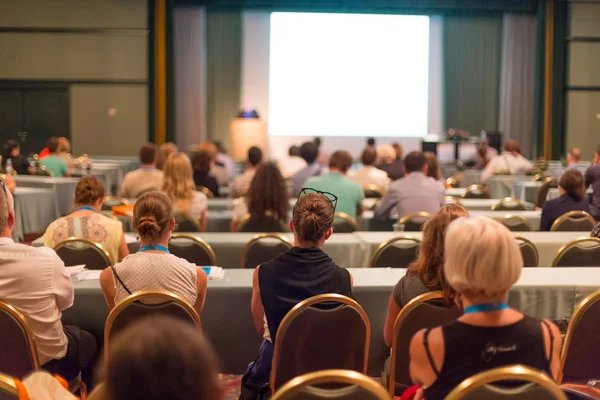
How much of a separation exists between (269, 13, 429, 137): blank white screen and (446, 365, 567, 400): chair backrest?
661 inches

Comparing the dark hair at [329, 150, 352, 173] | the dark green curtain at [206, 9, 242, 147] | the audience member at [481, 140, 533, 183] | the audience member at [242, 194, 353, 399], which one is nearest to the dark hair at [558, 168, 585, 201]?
the dark hair at [329, 150, 352, 173]

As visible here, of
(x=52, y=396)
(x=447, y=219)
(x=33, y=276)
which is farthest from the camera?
(x=33, y=276)

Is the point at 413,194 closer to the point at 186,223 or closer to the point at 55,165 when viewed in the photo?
the point at 186,223

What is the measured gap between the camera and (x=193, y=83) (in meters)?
19.2

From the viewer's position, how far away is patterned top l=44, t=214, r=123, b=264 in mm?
4637

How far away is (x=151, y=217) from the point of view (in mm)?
3418

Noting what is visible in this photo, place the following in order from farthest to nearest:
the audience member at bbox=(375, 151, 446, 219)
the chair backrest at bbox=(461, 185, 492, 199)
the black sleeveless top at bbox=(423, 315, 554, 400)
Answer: the chair backrest at bbox=(461, 185, 492, 199), the audience member at bbox=(375, 151, 446, 219), the black sleeveless top at bbox=(423, 315, 554, 400)

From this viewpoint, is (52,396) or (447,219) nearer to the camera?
(52,396)

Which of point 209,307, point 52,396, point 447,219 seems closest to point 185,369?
point 52,396

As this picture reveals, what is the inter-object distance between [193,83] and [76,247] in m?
15.2

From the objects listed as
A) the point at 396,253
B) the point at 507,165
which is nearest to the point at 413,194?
the point at 396,253

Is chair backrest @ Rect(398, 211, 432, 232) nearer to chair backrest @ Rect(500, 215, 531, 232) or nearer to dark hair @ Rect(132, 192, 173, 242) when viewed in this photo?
chair backrest @ Rect(500, 215, 531, 232)

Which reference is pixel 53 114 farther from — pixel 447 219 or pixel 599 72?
pixel 447 219

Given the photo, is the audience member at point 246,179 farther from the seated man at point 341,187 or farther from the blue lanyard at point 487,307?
the blue lanyard at point 487,307
